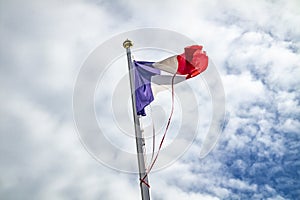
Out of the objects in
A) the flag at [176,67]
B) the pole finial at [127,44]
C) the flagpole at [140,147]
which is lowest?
the flagpole at [140,147]

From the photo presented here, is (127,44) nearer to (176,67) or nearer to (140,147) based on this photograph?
(176,67)

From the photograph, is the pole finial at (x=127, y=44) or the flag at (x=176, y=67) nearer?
the flag at (x=176, y=67)

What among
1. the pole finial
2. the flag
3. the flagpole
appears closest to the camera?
the flagpole

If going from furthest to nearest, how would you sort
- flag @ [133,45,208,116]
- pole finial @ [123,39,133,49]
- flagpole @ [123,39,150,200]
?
pole finial @ [123,39,133,49] < flag @ [133,45,208,116] < flagpole @ [123,39,150,200]

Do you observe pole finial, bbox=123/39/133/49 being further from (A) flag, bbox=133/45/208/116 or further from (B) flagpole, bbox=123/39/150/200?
(B) flagpole, bbox=123/39/150/200

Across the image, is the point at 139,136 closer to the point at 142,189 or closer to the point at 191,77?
the point at 142,189

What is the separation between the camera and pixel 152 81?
683 inches

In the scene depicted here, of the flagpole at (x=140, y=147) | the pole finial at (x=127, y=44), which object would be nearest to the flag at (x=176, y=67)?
the pole finial at (x=127, y=44)

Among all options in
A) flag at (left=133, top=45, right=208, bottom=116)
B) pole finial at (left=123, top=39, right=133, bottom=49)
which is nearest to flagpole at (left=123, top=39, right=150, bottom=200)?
flag at (left=133, top=45, right=208, bottom=116)

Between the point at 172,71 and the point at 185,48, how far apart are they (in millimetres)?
1401

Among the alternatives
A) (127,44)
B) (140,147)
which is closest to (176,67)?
(127,44)

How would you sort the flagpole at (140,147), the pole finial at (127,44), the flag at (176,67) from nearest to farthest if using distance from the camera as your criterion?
1. the flagpole at (140,147)
2. the flag at (176,67)
3. the pole finial at (127,44)

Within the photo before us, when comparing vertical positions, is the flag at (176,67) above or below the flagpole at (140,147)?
above

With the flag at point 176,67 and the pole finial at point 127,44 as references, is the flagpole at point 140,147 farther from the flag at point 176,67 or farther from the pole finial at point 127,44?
the pole finial at point 127,44
